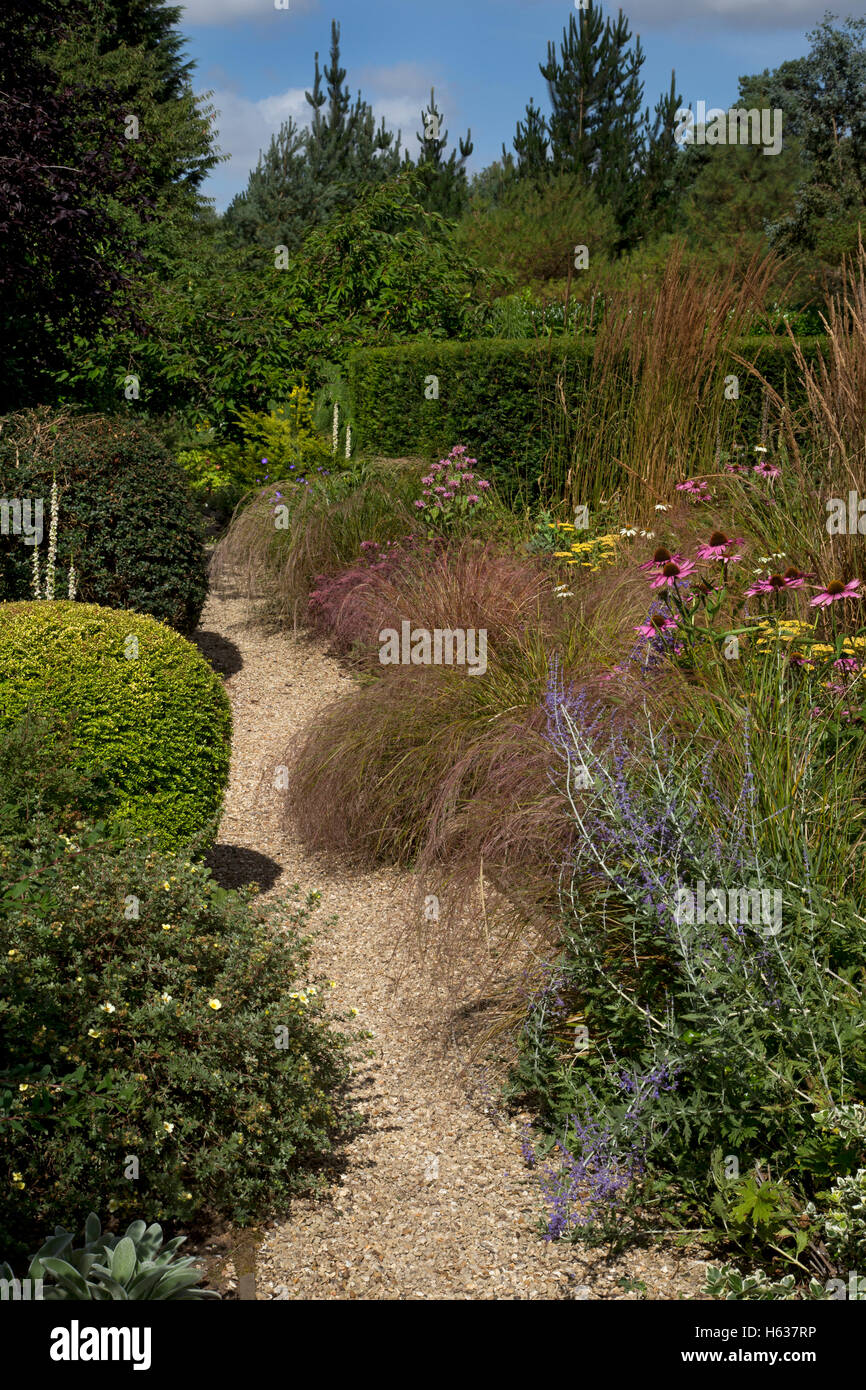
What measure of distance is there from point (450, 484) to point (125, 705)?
157 inches

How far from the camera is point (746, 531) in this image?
16.7 feet

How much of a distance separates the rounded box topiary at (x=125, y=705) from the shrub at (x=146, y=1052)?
67 cm

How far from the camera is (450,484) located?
7.48 meters

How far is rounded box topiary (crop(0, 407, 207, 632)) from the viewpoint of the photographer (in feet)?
19.7

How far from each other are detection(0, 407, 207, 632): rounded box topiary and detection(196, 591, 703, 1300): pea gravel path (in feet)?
6.91

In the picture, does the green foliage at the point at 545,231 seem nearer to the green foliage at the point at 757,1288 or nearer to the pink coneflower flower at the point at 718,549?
the pink coneflower flower at the point at 718,549

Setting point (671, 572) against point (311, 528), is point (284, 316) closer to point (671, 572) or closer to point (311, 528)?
point (311, 528)

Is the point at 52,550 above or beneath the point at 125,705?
above

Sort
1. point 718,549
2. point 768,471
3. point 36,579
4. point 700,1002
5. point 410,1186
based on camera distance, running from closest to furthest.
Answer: point 700,1002 < point 410,1186 < point 718,549 < point 768,471 < point 36,579

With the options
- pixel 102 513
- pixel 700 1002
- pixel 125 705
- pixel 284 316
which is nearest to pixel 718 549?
pixel 700 1002

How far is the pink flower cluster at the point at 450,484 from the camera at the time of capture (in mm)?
7355

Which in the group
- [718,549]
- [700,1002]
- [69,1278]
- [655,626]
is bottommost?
[69,1278]

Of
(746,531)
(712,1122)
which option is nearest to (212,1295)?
(712,1122)

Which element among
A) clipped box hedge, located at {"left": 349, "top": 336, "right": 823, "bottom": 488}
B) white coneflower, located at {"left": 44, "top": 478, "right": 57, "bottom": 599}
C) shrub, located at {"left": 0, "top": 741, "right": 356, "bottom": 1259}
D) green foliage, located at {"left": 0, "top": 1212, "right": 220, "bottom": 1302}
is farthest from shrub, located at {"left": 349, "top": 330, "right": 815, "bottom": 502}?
green foliage, located at {"left": 0, "top": 1212, "right": 220, "bottom": 1302}
